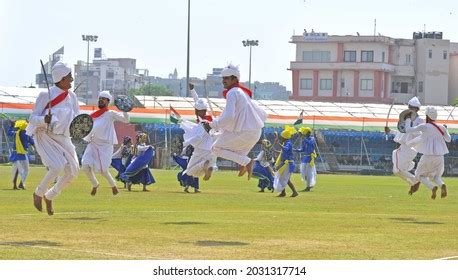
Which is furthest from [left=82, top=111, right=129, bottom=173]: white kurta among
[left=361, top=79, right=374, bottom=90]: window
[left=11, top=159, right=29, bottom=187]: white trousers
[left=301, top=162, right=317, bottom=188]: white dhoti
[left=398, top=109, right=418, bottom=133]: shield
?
[left=361, top=79, right=374, bottom=90]: window

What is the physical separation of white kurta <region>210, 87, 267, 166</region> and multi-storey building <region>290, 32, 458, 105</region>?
Result: 143 meters

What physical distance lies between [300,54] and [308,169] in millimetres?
126370

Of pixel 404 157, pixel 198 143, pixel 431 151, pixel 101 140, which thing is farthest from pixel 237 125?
pixel 198 143

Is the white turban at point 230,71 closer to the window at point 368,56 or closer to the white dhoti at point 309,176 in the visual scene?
the white dhoti at point 309,176

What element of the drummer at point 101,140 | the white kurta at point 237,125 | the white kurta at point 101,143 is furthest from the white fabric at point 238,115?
the white kurta at point 101,143

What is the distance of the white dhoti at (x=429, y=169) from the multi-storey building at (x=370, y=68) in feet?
441

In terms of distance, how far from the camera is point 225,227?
79.1 ft

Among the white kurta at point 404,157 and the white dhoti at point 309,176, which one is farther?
the white dhoti at point 309,176

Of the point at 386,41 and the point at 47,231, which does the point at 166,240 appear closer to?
the point at 47,231

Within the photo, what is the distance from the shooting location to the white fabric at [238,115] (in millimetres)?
23875

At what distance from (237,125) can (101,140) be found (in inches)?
346

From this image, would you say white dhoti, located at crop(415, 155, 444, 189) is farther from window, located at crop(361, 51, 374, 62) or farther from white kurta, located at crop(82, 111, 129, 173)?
window, located at crop(361, 51, 374, 62)

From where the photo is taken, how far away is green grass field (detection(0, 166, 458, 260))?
18.9 metres

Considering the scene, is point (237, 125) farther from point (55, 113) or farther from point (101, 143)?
point (101, 143)
